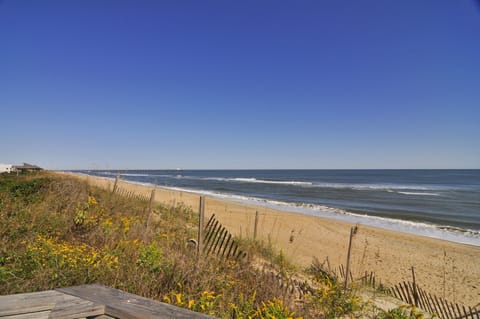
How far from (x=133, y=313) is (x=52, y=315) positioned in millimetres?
445

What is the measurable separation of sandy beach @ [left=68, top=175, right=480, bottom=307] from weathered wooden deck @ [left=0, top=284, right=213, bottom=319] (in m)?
4.97

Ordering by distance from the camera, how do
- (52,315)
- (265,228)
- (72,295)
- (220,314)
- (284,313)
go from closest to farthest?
(52,315), (72,295), (284,313), (220,314), (265,228)

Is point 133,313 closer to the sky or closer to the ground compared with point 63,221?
closer to the sky

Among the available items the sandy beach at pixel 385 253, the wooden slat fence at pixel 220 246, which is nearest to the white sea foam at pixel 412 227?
the sandy beach at pixel 385 253

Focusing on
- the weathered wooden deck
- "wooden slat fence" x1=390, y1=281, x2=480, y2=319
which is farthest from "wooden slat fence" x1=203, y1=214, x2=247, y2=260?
the weathered wooden deck

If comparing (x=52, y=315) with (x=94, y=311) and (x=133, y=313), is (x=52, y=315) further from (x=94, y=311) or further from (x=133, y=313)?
(x=133, y=313)

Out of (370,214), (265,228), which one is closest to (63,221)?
(265,228)

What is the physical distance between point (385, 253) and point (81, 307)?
11822mm

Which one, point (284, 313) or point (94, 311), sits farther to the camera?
point (284, 313)

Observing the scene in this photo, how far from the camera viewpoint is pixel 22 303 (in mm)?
1412

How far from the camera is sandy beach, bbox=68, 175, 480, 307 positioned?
7.90 metres

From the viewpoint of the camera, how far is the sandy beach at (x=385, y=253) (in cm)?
790

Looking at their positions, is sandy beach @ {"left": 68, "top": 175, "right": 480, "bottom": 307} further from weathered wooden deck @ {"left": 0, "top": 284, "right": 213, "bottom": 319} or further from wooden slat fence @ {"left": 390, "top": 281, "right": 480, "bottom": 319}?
weathered wooden deck @ {"left": 0, "top": 284, "right": 213, "bottom": 319}

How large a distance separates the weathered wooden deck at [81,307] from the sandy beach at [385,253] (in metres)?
4.97
